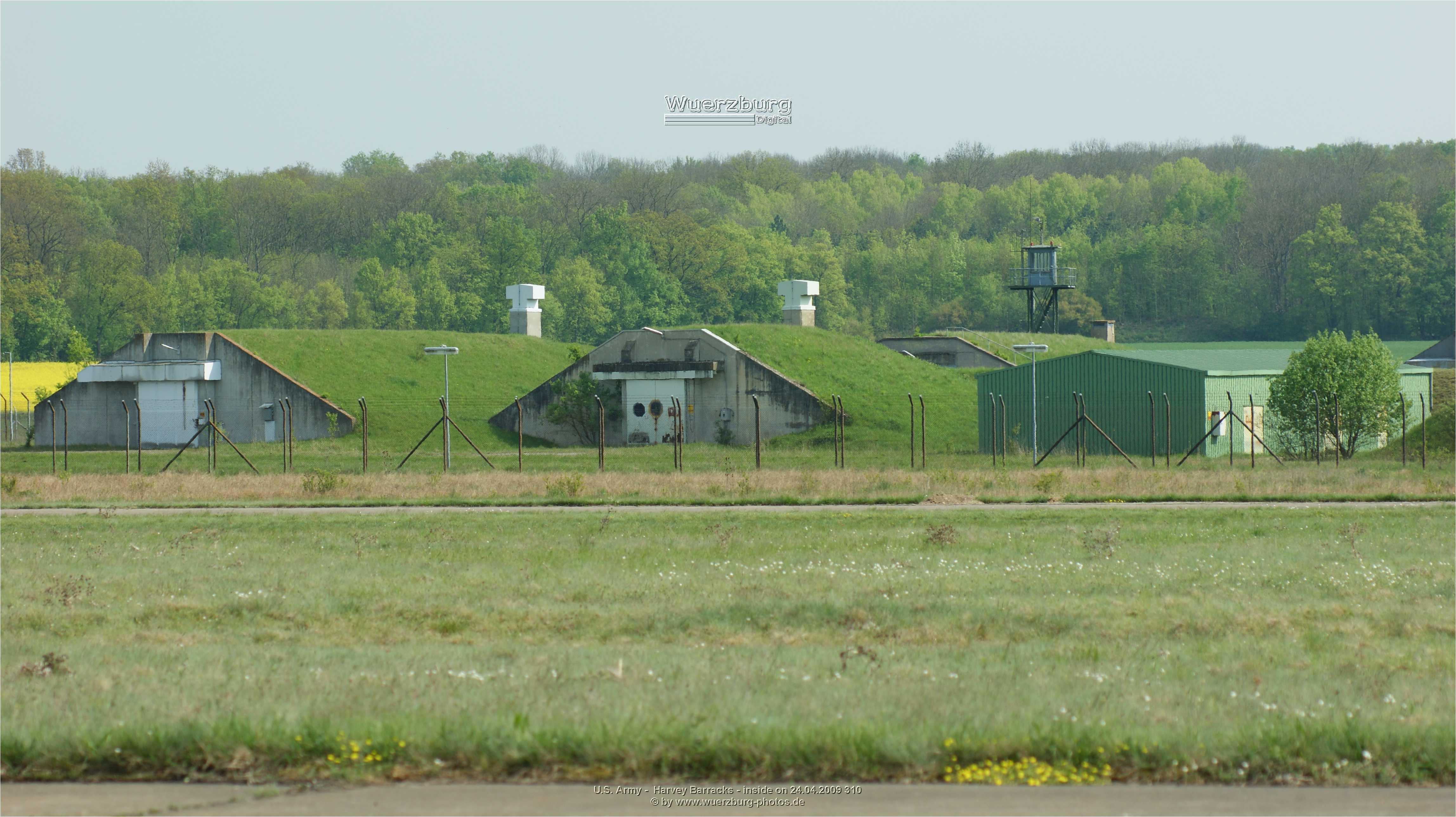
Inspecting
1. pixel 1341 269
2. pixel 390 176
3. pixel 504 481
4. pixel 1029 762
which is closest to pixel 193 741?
pixel 1029 762

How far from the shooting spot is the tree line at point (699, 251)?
97.9 m

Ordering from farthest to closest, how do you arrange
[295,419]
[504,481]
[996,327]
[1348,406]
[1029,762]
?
[996,327] → [295,419] → [1348,406] → [504,481] → [1029,762]

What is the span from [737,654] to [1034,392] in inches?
1383

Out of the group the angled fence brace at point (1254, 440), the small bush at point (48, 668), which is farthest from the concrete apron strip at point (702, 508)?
the small bush at point (48, 668)

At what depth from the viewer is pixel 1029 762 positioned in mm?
8352

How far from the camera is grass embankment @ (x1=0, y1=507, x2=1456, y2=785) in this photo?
28.2 ft

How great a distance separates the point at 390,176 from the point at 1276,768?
392ft

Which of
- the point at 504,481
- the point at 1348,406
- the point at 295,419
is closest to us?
the point at 504,481

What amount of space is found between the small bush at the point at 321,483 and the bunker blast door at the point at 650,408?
23979 mm

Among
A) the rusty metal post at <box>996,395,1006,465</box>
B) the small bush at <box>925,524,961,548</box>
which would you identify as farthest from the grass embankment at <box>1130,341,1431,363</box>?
the small bush at <box>925,524,961,548</box>

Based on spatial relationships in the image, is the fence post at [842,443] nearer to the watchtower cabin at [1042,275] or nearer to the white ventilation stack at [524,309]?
the white ventilation stack at [524,309]

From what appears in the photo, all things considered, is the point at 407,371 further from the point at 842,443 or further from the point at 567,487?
the point at 567,487

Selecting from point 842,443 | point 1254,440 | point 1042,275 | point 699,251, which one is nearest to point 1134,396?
point 1254,440

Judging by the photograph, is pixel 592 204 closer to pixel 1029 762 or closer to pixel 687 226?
pixel 687 226
